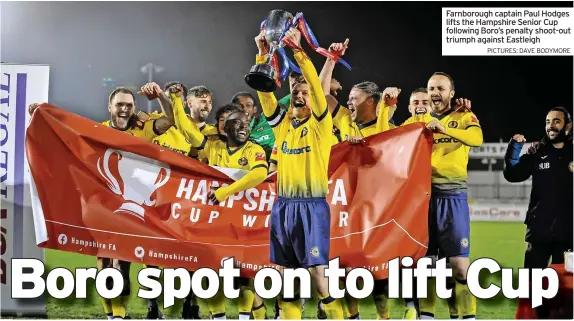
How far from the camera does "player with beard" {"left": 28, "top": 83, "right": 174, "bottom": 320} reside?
4992mm

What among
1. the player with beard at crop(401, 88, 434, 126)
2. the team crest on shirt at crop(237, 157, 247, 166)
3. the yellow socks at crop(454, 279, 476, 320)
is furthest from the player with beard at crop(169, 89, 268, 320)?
the yellow socks at crop(454, 279, 476, 320)

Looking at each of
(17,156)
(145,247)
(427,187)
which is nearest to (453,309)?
(427,187)

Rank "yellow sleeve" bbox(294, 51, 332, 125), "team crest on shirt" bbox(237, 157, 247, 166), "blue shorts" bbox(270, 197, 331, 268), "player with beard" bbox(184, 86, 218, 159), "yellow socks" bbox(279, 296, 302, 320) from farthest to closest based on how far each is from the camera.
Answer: "player with beard" bbox(184, 86, 218, 159), "team crest on shirt" bbox(237, 157, 247, 166), "yellow socks" bbox(279, 296, 302, 320), "blue shorts" bbox(270, 197, 331, 268), "yellow sleeve" bbox(294, 51, 332, 125)

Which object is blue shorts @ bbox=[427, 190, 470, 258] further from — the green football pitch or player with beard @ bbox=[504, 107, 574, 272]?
player with beard @ bbox=[504, 107, 574, 272]

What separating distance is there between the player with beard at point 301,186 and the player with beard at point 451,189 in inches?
30.7

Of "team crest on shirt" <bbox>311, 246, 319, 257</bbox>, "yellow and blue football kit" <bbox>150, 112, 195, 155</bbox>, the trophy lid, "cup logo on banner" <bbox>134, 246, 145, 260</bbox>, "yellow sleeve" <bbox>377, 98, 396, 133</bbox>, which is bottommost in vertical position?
"cup logo on banner" <bbox>134, 246, 145, 260</bbox>

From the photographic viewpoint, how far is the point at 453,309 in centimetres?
497

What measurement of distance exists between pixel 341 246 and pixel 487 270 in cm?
109

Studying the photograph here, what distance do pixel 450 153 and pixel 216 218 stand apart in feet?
5.68

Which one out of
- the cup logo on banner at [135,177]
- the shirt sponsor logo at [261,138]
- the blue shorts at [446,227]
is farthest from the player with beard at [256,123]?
the blue shorts at [446,227]

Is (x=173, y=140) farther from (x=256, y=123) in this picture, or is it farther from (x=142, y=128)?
(x=256, y=123)

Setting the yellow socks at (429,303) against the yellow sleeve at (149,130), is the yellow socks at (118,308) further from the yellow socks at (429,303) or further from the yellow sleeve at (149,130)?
the yellow socks at (429,303)

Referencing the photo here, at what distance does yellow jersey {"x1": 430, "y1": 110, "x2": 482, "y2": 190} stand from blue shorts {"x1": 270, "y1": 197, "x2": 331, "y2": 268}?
33.6 inches

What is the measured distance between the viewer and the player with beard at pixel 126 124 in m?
4.99
